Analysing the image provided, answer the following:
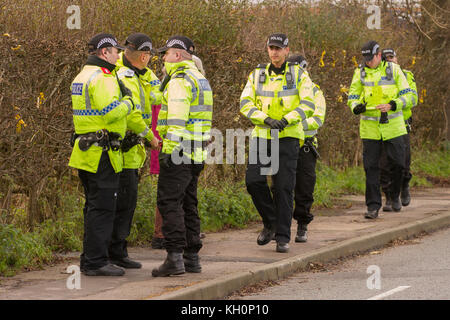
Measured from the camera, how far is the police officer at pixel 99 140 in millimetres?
8094

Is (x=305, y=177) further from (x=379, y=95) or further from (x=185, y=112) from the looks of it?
(x=185, y=112)

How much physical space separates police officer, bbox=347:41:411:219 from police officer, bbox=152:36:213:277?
4.65 m

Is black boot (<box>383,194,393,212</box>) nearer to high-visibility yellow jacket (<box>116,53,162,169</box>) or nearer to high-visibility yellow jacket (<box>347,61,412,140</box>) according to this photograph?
high-visibility yellow jacket (<box>347,61,412,140</box>)

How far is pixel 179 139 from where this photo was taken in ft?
26.6

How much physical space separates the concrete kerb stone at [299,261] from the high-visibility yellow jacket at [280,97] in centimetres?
132

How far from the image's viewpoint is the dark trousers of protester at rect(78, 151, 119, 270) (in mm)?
8242

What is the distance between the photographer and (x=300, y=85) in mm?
9805

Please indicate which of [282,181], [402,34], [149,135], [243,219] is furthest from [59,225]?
[402,34]

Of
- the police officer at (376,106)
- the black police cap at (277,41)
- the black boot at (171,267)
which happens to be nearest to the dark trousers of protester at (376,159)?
the police officer at (376,106)

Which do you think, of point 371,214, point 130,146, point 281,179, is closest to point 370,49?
point 371,214

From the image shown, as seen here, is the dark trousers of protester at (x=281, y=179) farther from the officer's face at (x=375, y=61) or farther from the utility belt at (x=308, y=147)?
the officer's face at (x=375, y=61)

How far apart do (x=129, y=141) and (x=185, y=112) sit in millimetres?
795

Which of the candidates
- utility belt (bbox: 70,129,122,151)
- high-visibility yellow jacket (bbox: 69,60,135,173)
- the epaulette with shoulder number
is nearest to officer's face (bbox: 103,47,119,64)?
high-visibility yellow jacket (bbox: 69,60,135,173)
